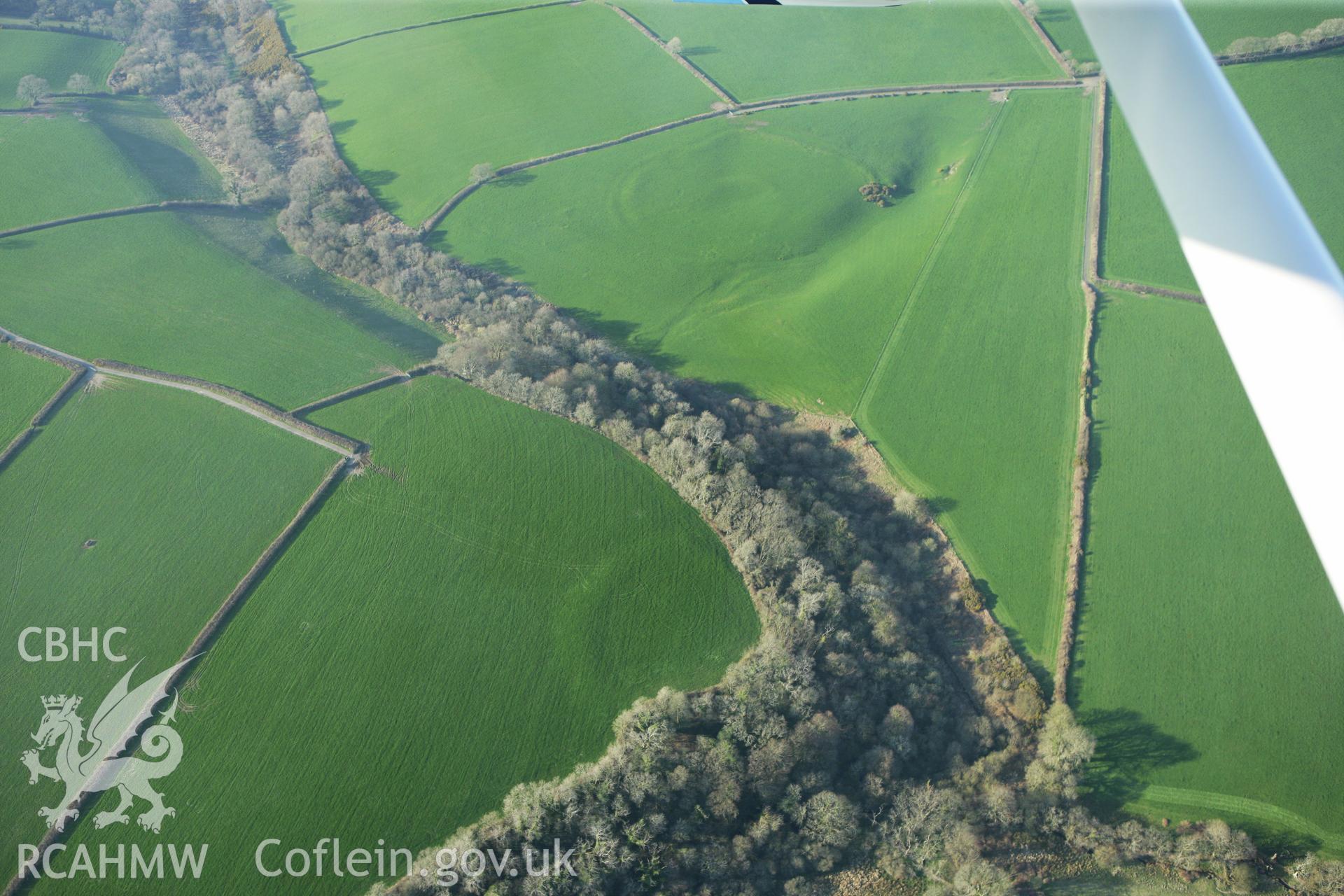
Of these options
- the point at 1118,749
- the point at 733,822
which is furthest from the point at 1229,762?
the point at 733,822

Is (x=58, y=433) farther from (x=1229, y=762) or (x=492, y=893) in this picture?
(x=1229, y=762)

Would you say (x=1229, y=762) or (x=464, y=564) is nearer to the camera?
(x=1229, y=762)

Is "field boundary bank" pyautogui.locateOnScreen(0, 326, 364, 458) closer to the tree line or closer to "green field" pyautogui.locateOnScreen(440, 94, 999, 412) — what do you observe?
the tree line

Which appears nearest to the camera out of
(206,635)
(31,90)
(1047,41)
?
(206,635)

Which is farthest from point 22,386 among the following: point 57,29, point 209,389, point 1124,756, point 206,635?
point 1124,756

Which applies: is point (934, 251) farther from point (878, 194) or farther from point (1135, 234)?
point (1135, 234)

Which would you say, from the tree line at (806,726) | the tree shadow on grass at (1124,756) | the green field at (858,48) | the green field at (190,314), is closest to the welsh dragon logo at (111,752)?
the tree line at (806,726)

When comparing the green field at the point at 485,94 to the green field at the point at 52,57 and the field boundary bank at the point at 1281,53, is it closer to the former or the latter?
the green field at the point at 52,57
